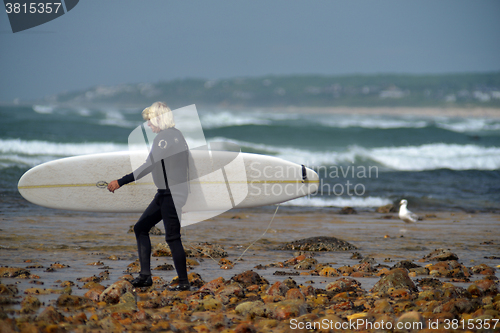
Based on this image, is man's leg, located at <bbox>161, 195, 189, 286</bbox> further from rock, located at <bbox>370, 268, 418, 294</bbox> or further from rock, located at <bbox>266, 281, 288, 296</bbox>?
rock, located at <bbox>370, 268, 418, 294</bbox>

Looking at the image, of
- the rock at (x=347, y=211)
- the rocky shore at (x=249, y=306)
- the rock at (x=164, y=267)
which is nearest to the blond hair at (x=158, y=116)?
the rocky shore at (x=249, y=306)

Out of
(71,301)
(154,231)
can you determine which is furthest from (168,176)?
(154,231)

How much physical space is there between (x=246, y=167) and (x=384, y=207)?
184 inches

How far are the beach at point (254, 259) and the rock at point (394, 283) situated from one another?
0.32 feet

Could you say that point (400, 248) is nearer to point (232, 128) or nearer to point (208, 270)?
point (208, 270)

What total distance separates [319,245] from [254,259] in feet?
3.44

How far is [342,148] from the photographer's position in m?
24.0

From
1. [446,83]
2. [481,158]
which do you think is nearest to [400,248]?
[481,158]

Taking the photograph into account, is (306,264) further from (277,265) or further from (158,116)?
(158,116)

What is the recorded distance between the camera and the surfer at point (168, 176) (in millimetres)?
3525

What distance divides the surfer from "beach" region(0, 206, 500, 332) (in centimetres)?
26

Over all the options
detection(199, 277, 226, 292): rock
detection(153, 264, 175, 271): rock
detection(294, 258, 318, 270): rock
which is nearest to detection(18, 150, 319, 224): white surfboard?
detection(153, 264, 175, 271): rock

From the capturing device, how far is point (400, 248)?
18.7 ft

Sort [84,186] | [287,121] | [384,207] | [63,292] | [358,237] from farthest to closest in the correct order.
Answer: [287,121], [384,207], [358,237], [84,186], [63,292]
